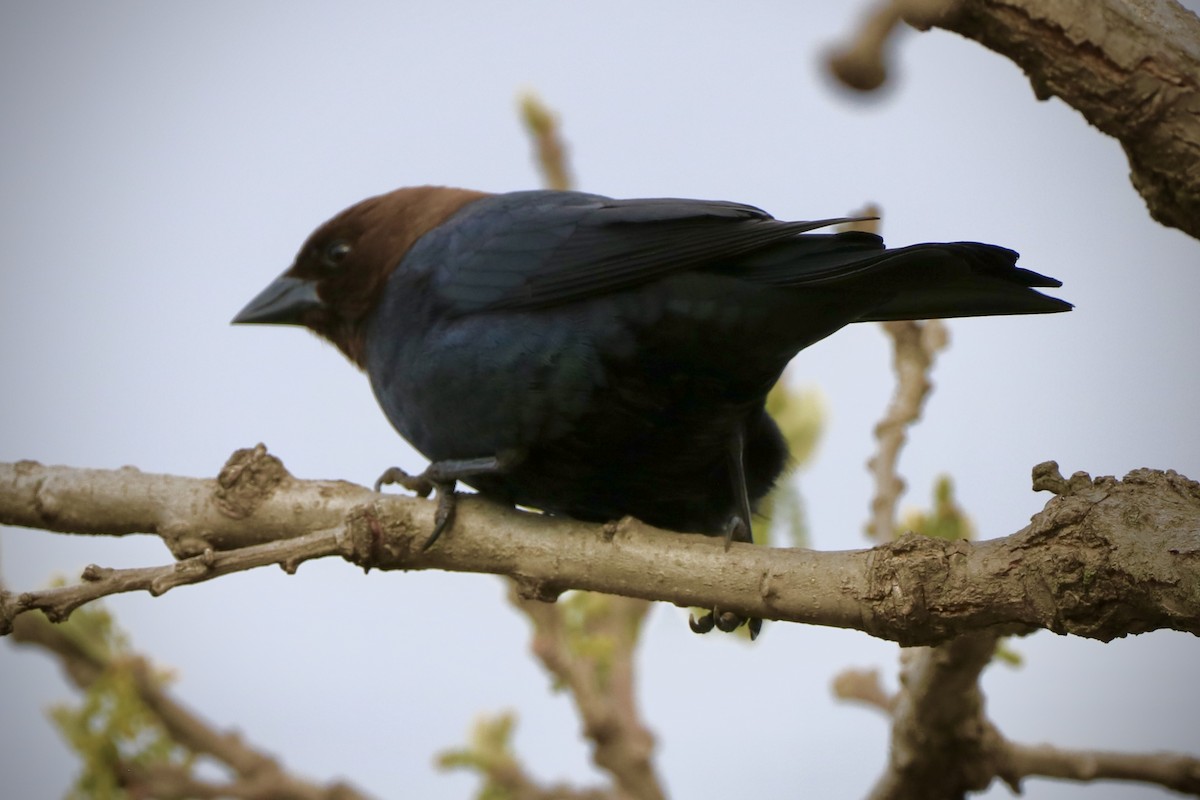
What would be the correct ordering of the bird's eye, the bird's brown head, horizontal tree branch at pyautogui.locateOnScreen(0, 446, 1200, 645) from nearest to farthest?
→ horizontal tree branch at pyautogui.locateOnScreen(0, 446, 1200, 645) → the bird's brown head → the bird's eye

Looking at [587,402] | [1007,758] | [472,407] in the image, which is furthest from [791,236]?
[1007,758]

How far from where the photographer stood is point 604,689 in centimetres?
435

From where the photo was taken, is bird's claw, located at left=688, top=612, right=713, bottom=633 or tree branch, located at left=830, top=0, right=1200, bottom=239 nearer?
tree branch, located at left=830, top=0, right=1200, bottom=239

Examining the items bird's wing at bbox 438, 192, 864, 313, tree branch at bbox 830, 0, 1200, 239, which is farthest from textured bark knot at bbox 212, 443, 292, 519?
tree branch at bbox 830, 0, 1200, 239

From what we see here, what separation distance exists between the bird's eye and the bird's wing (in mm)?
489

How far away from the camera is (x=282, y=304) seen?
4.14 metres

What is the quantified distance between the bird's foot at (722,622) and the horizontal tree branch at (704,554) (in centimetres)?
22

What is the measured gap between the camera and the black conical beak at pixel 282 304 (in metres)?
4.11

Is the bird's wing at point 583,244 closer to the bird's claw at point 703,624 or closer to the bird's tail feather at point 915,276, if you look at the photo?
the bird's tail feather at point 915,276

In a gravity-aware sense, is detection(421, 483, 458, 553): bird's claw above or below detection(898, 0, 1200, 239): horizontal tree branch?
below

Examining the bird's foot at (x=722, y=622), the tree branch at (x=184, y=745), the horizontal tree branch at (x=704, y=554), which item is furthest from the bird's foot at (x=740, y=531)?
the tree branch at (x=184, y=745)

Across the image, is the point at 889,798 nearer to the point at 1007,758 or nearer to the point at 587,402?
the point at 1007,758

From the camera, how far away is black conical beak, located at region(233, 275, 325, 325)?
13.5 ft

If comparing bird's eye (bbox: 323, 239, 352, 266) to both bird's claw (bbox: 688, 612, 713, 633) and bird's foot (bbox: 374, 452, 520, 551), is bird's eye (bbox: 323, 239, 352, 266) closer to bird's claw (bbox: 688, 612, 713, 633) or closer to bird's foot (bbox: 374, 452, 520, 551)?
bird's foot (bbox: 374, 452, 520, 551)
